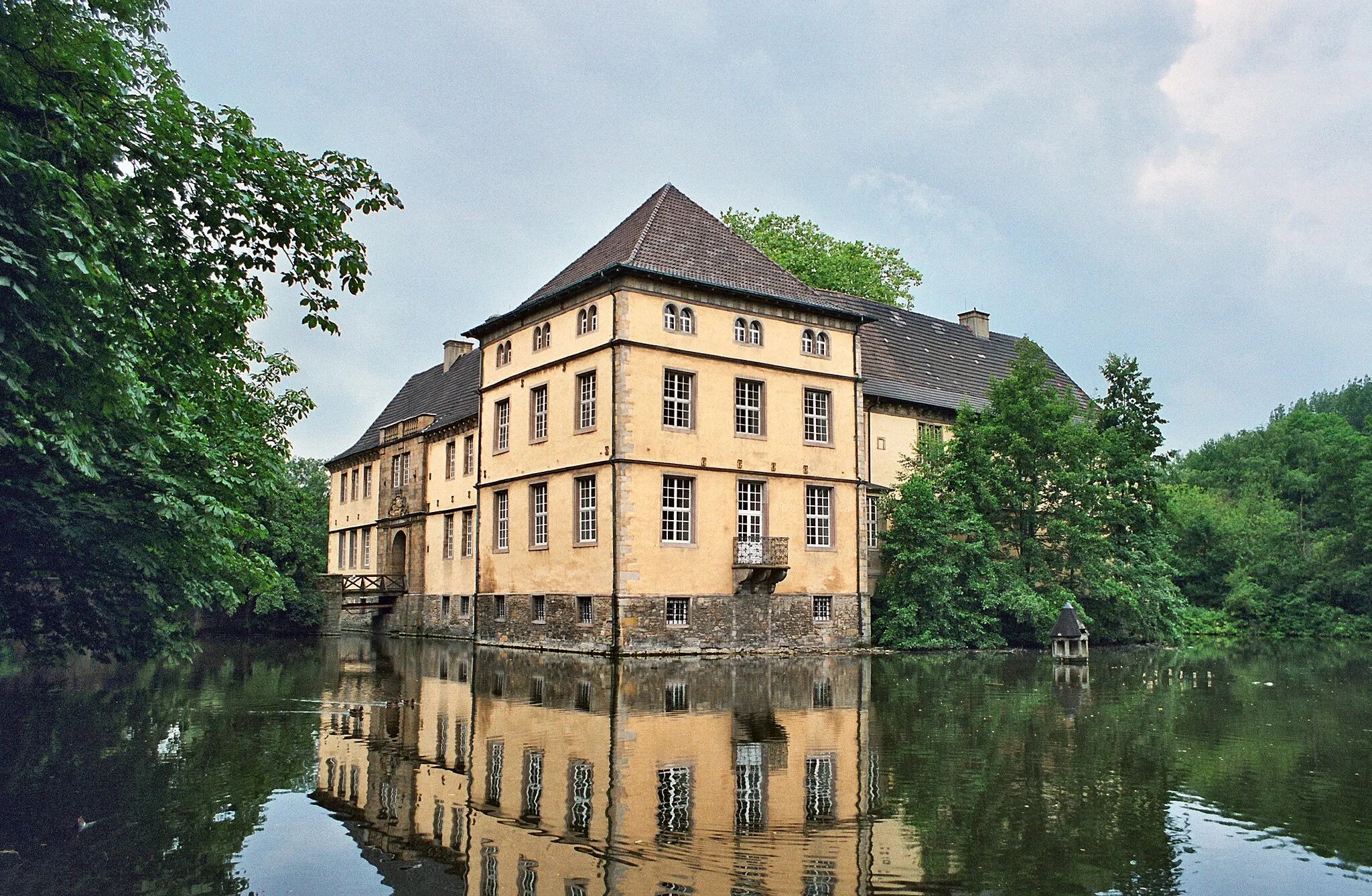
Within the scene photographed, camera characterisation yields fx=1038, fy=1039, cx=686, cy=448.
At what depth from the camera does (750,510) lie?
95.5ft

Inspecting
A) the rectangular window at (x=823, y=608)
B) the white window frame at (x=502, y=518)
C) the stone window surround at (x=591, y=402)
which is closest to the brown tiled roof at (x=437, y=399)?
the white window frame at (x=502, y=518)

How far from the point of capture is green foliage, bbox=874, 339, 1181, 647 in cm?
3062

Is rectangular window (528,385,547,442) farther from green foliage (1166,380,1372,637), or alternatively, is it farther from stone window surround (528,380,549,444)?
green foliage (1166,380,1372,637)

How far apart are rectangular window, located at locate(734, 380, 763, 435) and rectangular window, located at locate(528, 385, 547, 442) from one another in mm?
5749

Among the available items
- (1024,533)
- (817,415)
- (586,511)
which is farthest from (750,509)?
(1024,533)

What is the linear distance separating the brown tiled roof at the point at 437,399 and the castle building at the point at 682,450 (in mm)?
4861

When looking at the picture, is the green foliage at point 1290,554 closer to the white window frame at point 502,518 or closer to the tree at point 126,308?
the white window frame at point 502,518

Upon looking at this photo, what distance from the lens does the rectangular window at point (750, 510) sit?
28.8 metres

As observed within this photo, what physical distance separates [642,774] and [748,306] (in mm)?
21297

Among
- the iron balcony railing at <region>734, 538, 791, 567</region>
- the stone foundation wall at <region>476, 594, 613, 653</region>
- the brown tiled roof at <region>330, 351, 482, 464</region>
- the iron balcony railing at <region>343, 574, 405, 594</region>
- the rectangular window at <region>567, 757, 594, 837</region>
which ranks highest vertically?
the brown tiled roof at <region>330, 351, 482, 464</region>

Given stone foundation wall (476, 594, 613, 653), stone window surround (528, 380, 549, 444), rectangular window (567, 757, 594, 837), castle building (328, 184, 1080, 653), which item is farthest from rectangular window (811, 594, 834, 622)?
rectangular window (567, 757, 594, 837)

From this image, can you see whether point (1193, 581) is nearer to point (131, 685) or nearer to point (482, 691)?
point (482, 691)

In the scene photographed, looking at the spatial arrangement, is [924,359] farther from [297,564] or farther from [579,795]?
[579,795]

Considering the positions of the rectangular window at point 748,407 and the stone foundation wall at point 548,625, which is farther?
the rectangular window at point 748,407
